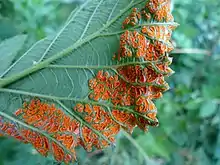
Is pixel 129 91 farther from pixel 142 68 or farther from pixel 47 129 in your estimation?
pixel 47 129

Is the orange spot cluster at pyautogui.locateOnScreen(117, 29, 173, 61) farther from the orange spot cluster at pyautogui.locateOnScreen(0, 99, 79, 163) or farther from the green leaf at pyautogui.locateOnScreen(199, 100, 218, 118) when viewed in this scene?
the green leaf at pyautogui.locateOnScreen(199, 100, 218, 118)

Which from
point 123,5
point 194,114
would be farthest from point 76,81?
point 194,114

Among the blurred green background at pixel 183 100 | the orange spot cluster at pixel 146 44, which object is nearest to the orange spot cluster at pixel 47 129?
the orange spot cluster at pixel 146 44

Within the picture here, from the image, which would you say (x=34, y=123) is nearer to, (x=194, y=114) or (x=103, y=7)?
(x=103, y=7)

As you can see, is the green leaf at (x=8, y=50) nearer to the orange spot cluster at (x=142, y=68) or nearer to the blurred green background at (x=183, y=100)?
the orange spot cluster at (x=142, y=68)

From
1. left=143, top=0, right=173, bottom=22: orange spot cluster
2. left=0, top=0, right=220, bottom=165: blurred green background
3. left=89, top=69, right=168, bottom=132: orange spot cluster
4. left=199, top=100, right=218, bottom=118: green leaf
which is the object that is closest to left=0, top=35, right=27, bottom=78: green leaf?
left=89, top=69, right=168, bottom=132: orange spot cluster
